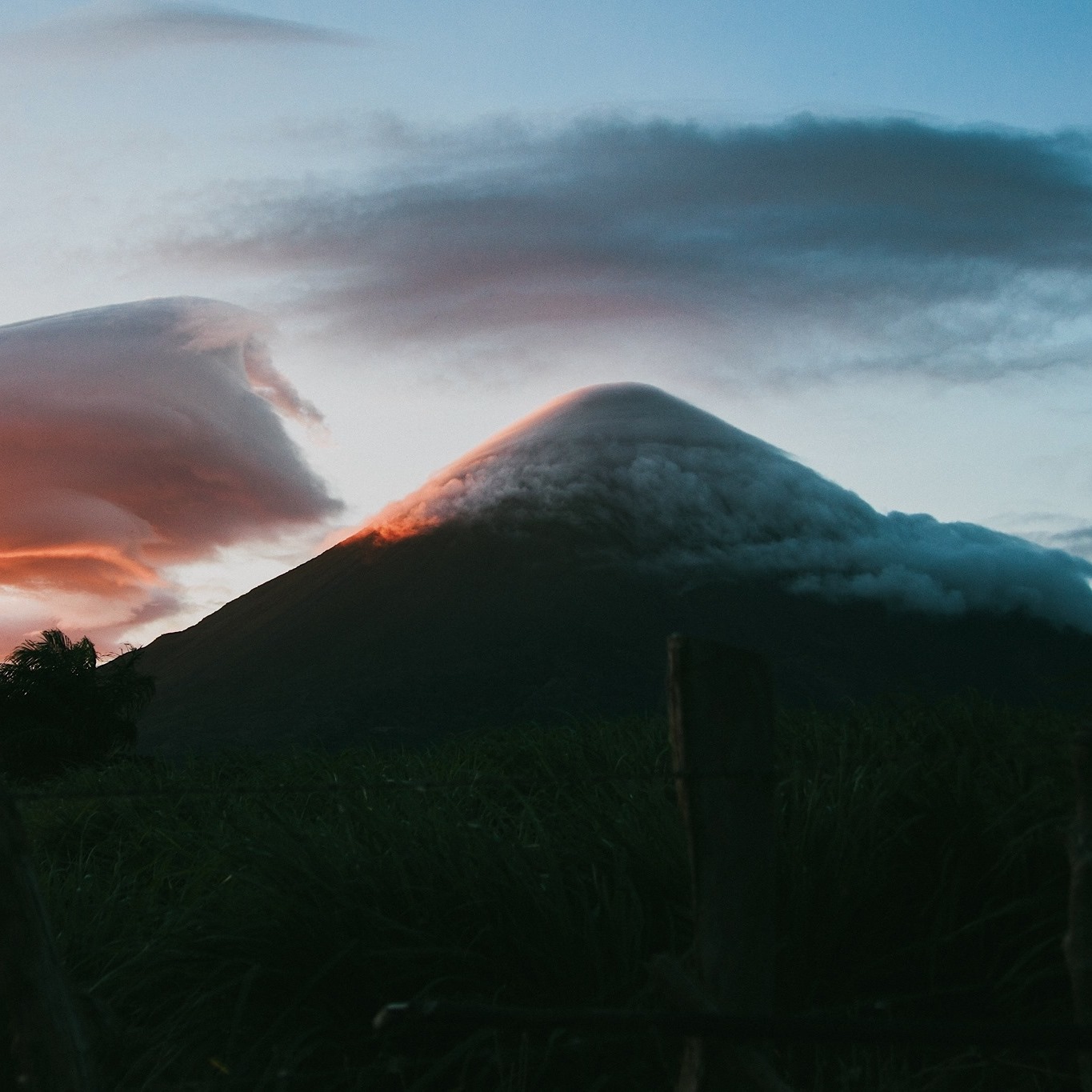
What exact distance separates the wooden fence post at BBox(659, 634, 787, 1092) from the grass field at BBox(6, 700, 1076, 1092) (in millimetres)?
377

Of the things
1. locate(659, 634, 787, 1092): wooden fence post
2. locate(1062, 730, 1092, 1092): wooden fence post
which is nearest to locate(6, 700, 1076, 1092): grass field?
locate(659, 634, 787, 1092): wooden fence post

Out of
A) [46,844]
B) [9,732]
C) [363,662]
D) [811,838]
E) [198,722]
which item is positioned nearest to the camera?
[811,838]

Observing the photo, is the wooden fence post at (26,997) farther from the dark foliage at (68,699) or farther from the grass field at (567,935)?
the dark foliage at (68,699)

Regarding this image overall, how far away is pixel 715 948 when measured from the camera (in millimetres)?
2639

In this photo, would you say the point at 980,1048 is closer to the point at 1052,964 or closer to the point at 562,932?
the point at 1052,964

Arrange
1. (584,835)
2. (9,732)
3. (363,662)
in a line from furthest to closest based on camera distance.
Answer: (363,662)
(9,732)
(584,835)

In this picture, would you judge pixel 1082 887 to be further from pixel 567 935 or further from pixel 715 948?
pixel 567 935

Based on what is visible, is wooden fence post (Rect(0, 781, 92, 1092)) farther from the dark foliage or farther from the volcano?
the volcano

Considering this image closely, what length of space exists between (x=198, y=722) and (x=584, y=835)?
88.0m

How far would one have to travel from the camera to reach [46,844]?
699cm

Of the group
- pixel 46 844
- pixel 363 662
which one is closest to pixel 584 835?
pixel 46 844

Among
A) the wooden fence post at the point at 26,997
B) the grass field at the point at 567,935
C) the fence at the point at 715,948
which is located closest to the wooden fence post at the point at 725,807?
the fence at the point at 715,948

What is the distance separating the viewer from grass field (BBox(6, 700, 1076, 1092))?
3.16 meters

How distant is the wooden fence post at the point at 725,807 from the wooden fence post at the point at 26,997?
4.34ft
